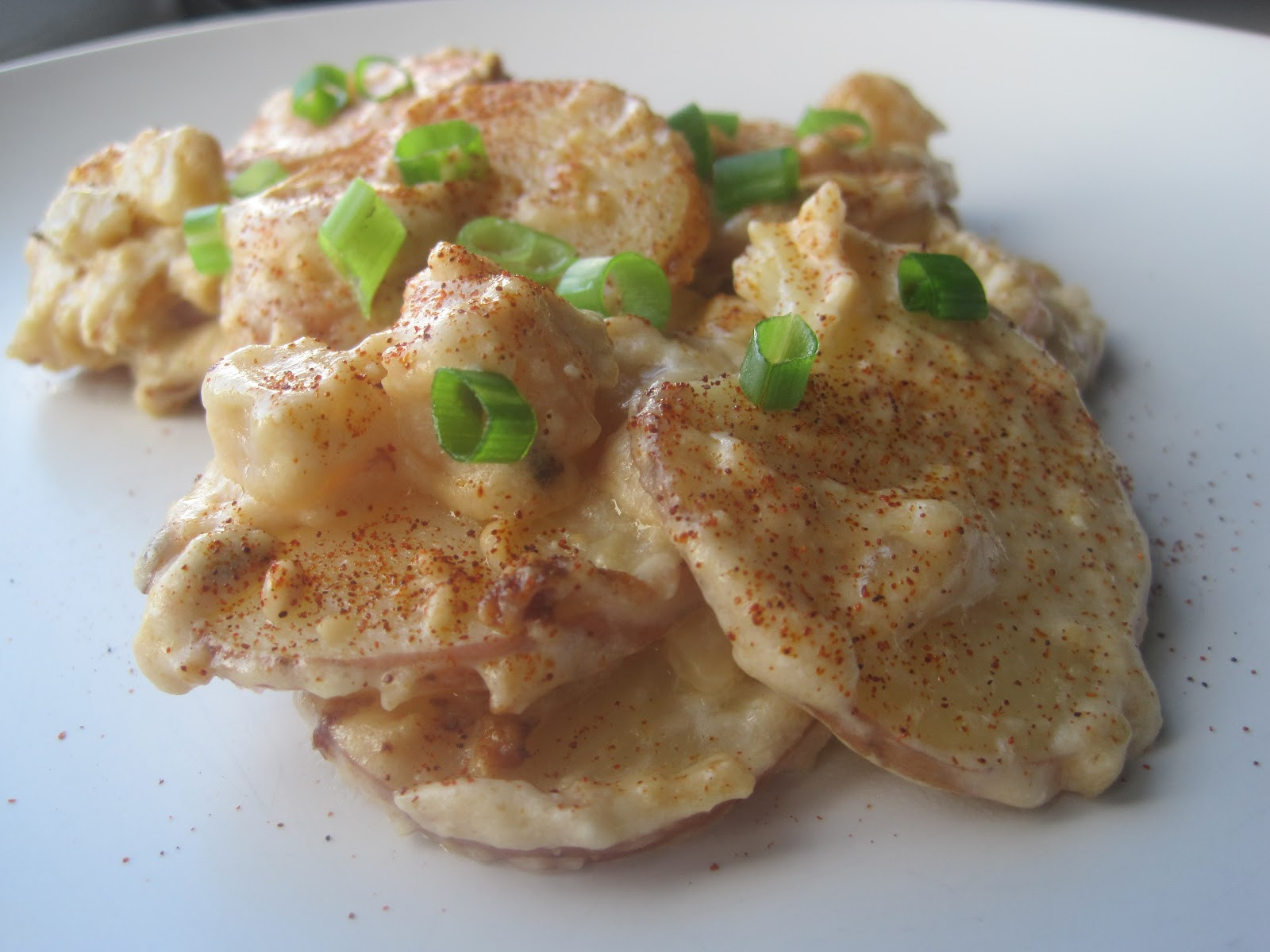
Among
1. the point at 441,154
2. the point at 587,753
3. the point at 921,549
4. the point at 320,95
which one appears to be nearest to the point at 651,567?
the point at 587,753

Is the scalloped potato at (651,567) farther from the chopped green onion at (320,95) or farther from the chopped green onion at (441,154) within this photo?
the chopped green onion at (320,95)

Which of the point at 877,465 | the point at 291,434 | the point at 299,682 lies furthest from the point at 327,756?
the point at 877,465

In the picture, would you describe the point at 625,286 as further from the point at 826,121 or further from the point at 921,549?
the point at 826,121

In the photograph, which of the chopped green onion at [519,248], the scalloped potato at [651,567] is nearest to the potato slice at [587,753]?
the scalloped potato at [651,567]

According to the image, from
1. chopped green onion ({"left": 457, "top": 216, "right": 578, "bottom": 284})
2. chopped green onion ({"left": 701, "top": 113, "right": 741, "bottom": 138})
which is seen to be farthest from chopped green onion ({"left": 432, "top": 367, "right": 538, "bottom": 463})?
chopped green onion ({"left": 701, "top": 113, "right": 741, "bottom": 138})

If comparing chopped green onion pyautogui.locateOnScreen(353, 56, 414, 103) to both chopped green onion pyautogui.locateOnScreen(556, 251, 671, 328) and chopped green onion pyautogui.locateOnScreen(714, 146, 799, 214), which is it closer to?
chopped green onion pyautogui.locateOnScreen(714, 146, 799, 214)
